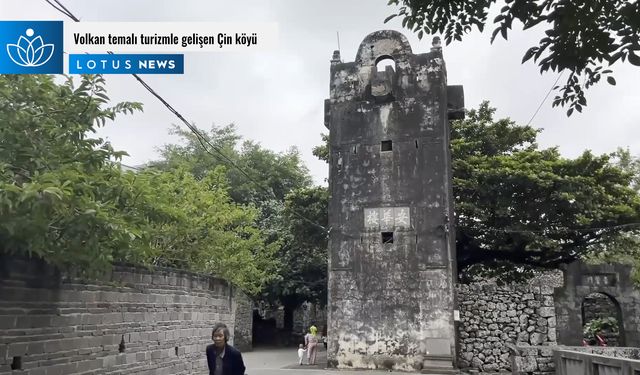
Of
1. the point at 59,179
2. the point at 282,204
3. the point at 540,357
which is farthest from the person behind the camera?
the point at 282,204

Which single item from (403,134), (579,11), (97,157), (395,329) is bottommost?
(395,329)

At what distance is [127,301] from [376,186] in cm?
1032

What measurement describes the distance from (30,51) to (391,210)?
12.3m

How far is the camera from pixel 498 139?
68.6ft

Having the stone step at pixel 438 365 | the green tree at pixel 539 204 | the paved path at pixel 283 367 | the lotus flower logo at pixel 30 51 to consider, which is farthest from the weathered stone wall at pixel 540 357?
the lotus flower logo at pixel 30 51

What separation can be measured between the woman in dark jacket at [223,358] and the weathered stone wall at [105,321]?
6.93 ft

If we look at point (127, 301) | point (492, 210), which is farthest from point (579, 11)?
point (492, 210)

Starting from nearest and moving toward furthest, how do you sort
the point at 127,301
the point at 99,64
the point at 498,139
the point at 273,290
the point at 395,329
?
the point at 99,64
the point at 127,301
the point at 395,329
the point at 498,139
the point at 273,290

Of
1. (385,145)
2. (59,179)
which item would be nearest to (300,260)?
(385,145)

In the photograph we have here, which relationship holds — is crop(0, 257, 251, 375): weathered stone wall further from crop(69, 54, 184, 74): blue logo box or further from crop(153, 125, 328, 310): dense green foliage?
crop(153, 125, 328, 310): dense green foliage

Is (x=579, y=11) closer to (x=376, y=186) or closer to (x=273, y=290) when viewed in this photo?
(x=376, y=186)

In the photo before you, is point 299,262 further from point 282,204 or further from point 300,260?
point 282,204

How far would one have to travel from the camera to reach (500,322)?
A: 54.5 ft

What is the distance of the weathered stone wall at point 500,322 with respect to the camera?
16281mm
